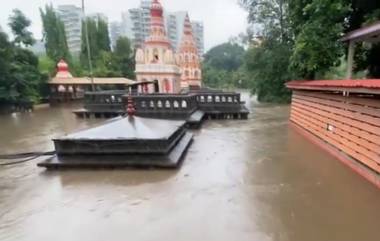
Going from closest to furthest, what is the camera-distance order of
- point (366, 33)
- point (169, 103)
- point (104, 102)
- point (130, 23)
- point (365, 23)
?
point (366, 33) < point (365, 23) < point (169, 103) < point (104, 102) < point (130, 23)

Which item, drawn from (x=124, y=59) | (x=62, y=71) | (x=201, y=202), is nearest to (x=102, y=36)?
(x=124, y=59)

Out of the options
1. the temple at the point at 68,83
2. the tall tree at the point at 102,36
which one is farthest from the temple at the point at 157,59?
the tall tree at the point at 102,36

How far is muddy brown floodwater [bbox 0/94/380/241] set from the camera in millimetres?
3373

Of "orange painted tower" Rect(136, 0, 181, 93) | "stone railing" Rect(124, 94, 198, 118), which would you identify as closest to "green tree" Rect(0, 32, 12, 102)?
"orange painted tower" Rect(136, 0, 181, 93)

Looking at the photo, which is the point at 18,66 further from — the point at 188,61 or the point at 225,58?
the point at 225,58

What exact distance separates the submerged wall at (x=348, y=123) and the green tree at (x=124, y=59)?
29.9 meters

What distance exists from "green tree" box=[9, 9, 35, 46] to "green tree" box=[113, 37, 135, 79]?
13.6 metres

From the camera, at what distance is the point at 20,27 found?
21703 mm

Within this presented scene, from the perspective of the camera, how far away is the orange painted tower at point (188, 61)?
34219 millimetres

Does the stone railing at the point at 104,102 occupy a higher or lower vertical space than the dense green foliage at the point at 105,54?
lower

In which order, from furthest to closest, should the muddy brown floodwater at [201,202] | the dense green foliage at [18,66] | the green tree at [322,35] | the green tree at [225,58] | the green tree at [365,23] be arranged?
A: the green tree at [225,58] < the dense green foliage at [18,66] < the green tree at [365,23] < the green tree at [322,35] < the muddy brown floodwater at [201,202]

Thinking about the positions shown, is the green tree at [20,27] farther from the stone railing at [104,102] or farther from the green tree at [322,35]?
the green tree at [322,35]

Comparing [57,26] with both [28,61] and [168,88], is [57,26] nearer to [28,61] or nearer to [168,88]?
[28,61]

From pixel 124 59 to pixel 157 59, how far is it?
50.3 feet
